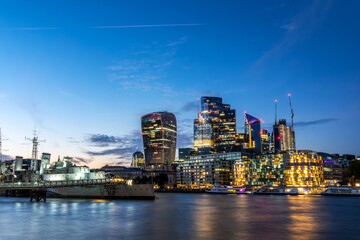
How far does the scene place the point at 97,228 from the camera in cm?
3941

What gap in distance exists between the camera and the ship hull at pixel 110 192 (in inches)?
4117

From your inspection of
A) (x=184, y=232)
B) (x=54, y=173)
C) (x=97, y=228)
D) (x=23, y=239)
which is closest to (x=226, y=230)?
(x=184, y=232)

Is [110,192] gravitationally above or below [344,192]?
above

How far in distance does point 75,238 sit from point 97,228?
7171mm

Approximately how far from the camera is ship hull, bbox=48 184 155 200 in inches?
4117

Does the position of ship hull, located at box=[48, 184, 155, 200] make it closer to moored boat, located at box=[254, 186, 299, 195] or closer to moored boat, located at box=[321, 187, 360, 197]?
moored boat, located at box=[254, 186, 299, 195]

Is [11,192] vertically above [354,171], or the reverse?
[354,171]

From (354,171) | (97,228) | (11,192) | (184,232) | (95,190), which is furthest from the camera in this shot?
(354,171)

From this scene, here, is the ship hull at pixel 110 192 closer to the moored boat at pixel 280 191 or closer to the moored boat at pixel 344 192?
the moored boat at pixel 280 191

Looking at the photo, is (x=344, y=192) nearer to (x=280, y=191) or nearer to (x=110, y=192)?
(x=280, y=191)

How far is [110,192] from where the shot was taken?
354ft

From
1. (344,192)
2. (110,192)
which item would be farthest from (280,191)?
(110,192)

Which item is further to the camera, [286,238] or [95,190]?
[95,190]

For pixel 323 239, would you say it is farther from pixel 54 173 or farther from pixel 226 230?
pixel 54 173
